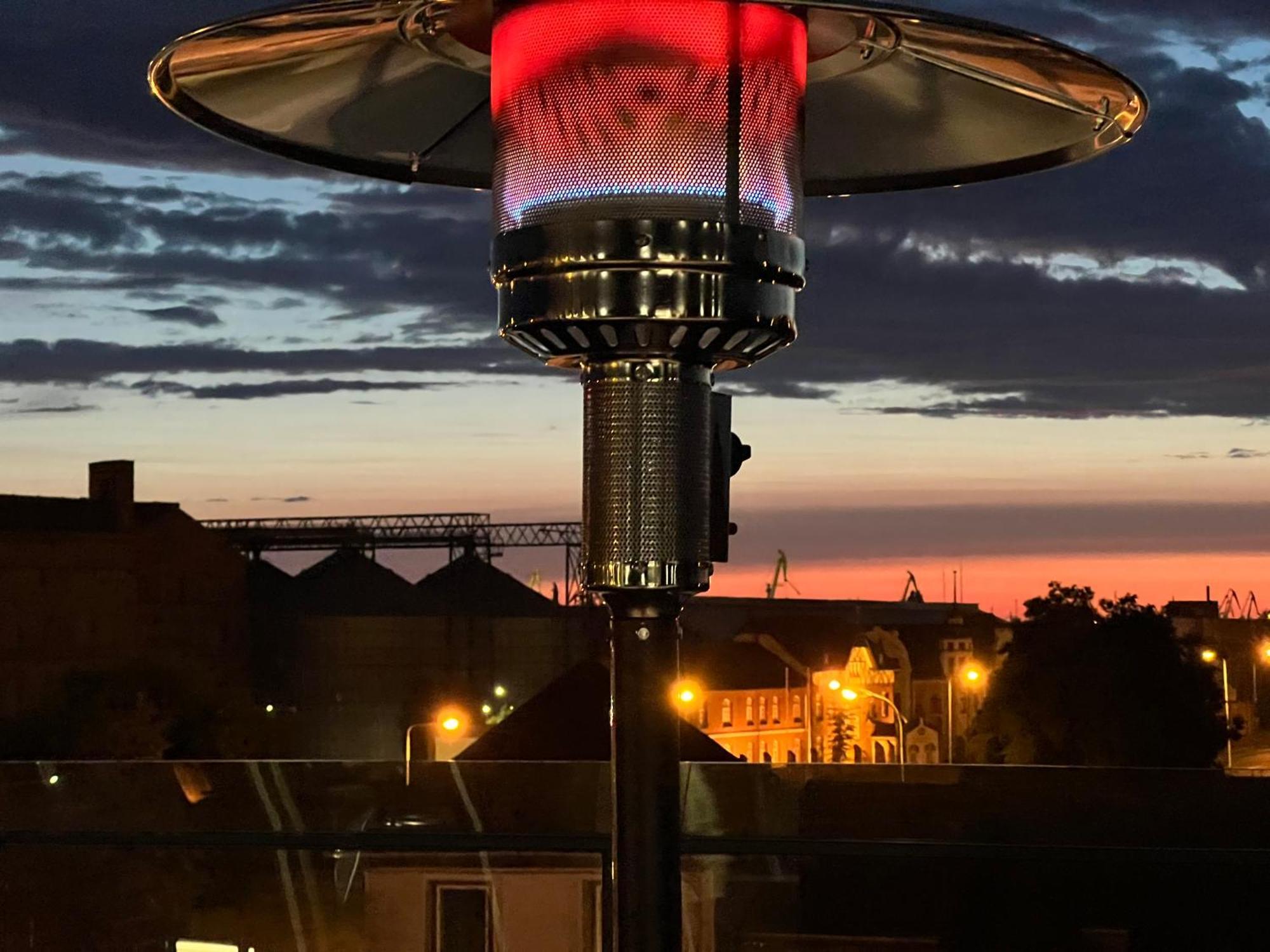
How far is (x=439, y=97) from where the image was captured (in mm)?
2482

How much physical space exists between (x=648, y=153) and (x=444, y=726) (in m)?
29.6

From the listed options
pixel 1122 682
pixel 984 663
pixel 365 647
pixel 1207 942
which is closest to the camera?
pixel 1207 942

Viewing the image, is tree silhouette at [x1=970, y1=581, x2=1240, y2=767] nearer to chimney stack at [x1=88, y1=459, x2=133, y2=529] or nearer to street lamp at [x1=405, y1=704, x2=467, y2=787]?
street lamp at [x1=405, y1=704, x2=467, y2=787]

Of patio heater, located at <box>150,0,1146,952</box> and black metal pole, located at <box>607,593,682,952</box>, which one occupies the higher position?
patio heater, located at <box>150,0,1146,952</box>

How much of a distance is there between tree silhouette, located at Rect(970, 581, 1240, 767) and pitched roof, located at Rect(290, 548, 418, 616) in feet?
78.0

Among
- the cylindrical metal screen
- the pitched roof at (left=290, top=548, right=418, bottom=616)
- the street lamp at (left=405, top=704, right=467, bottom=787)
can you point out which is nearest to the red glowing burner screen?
the cylindrical metal screen

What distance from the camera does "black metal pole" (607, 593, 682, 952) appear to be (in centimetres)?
219

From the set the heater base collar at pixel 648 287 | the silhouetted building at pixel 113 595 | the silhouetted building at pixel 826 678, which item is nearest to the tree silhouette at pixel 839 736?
the silhouetted building at pixel 826 678

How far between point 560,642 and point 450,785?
58044mm

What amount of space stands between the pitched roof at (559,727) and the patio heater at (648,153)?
19.9 metres

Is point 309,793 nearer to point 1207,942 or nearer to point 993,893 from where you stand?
point 993,893

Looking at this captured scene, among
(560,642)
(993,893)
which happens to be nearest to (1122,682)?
(560,642)

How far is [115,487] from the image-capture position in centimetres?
5769

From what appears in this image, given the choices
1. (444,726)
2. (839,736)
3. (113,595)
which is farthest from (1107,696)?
(113,595)
